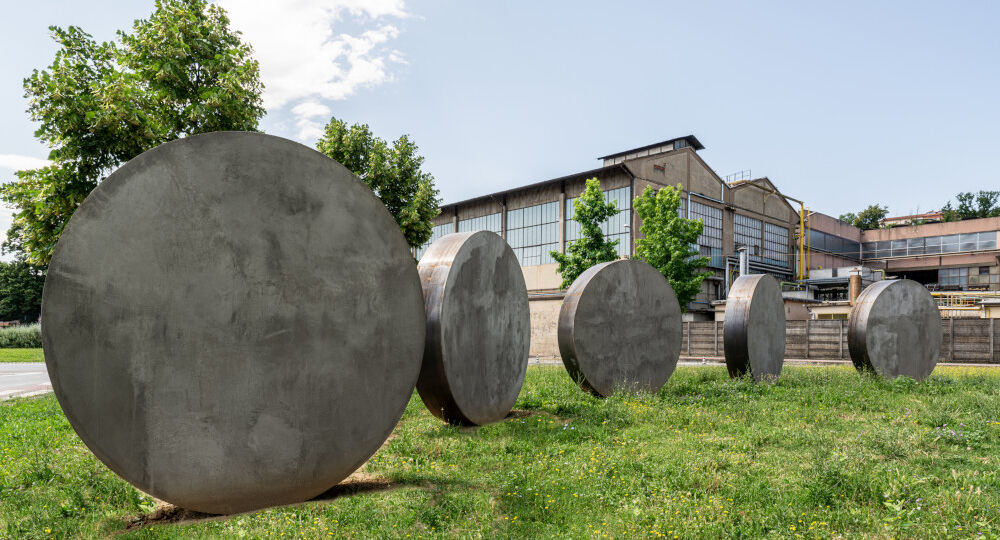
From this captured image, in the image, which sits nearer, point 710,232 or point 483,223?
point 710,232

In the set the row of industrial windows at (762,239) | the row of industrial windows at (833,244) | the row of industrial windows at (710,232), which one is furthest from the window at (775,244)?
the row of industrial windows at (710,232)

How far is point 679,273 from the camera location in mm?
29453

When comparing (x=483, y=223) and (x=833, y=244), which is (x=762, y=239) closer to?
(x=833, y=244)

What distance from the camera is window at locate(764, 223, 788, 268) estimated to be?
45.4m

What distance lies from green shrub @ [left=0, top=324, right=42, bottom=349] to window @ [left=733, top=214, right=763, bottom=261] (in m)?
45.8

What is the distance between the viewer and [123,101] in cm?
1188

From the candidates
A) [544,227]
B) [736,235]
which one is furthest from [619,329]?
[736,235]

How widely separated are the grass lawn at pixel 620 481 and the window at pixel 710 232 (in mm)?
30632

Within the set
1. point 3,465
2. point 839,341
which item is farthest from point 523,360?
point 839,341

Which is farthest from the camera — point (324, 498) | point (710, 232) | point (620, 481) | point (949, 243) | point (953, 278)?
point (953, 278)

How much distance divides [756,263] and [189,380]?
4285 cm

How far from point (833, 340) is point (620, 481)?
22330 mm

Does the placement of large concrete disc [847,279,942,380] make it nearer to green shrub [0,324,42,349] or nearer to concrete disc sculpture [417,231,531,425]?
concrete disc sculpture [417,231,531,425]

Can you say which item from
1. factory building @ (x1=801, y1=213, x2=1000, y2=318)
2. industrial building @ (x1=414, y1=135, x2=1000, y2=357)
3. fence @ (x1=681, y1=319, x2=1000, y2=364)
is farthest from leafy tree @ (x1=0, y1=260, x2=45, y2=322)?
factory building @ (x1=801, y1=213, x2=1000, y2=318)
